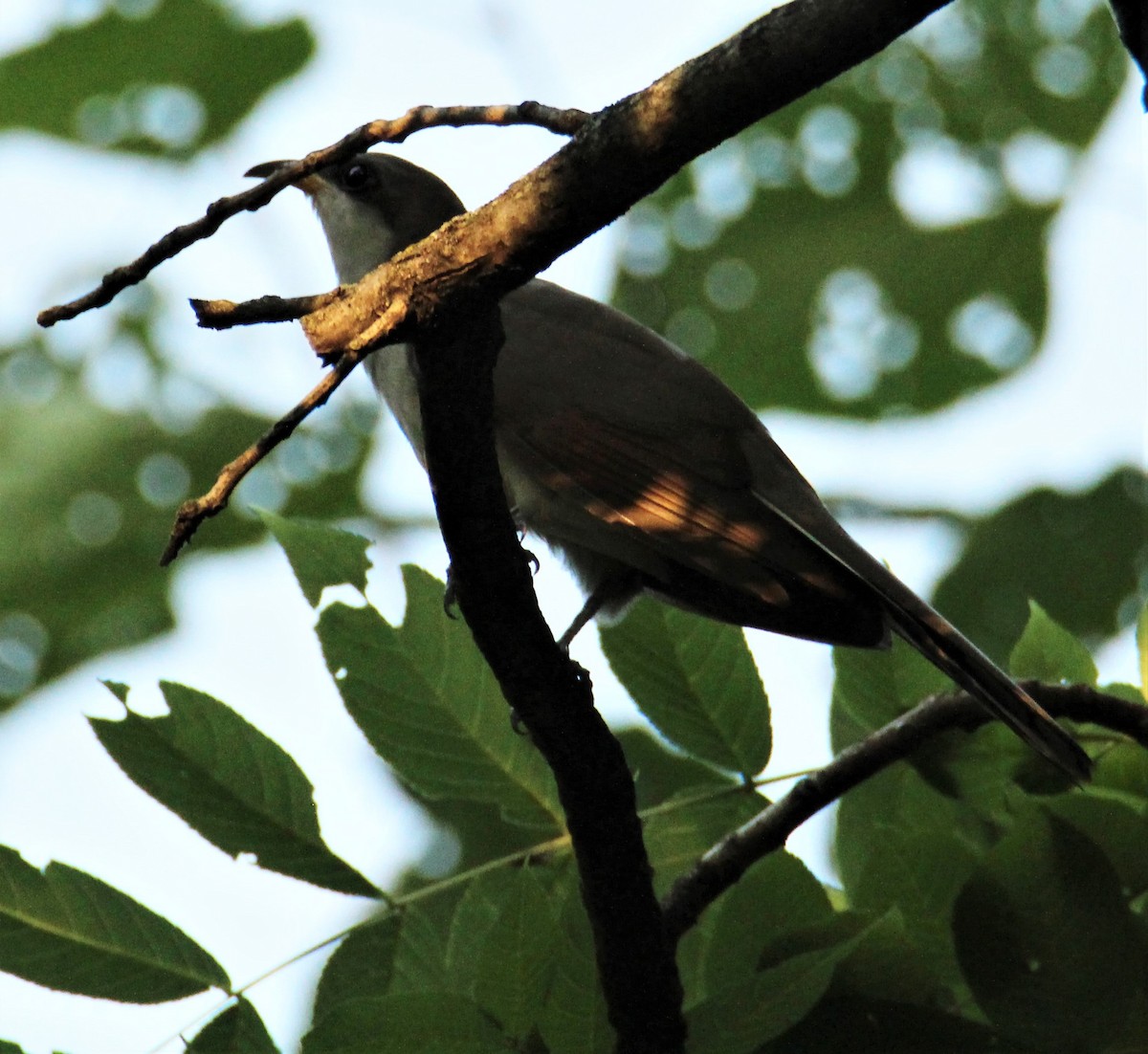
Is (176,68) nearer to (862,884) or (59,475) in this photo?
(59,475)

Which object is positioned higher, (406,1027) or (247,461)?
(247,461)

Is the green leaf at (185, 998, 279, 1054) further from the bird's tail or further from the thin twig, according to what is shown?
the bird's tail

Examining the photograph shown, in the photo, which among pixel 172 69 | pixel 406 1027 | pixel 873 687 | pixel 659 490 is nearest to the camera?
pixel 406 1027

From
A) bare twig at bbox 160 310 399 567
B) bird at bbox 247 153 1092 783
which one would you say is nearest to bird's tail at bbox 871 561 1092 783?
bird at bbox 247 153 1092 783

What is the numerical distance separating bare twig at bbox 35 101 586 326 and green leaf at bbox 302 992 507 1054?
3.90ft

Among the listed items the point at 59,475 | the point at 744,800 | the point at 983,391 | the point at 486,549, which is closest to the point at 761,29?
the point at 486,549

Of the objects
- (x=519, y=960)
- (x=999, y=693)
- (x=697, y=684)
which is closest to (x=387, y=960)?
(x=519, y=960)

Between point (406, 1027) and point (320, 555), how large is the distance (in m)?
0.90

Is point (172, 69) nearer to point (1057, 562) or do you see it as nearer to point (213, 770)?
point (1057, 562)

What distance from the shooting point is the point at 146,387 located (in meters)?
7.64

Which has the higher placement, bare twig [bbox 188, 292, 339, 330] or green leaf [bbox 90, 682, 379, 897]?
bare twig [bbox 188, 292, 339, 330]

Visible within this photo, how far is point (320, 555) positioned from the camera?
114 inches

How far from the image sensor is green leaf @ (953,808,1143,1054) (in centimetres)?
263

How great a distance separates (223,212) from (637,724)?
364 centimetres
